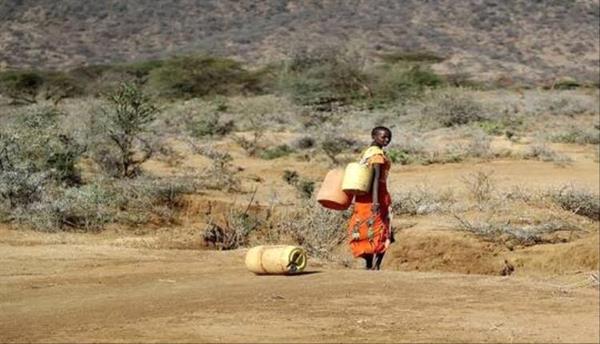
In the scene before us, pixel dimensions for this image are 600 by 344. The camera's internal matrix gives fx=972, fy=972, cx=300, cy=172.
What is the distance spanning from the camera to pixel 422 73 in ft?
122

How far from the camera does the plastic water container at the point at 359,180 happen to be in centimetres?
834

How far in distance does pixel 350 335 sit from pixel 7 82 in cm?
2845

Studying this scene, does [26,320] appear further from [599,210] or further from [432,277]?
[599,210]

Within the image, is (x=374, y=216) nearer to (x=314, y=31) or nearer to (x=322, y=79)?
(x=322, y=79)

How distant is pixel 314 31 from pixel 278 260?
37.7 metres

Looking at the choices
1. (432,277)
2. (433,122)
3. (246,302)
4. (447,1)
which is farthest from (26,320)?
(447,1)

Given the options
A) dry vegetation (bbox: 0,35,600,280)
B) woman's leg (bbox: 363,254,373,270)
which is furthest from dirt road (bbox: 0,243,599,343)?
dry vegetation (bbox: 0,35,600,280)

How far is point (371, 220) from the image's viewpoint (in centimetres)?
840

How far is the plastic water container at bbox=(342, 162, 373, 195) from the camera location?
834 cm

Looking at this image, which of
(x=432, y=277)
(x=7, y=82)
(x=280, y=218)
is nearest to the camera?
(x=432, y=277)

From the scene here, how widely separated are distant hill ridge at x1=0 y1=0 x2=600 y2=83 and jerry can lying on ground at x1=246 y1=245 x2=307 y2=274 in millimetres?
33306

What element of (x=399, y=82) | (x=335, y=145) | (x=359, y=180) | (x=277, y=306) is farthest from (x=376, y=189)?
(x=399, y=82)

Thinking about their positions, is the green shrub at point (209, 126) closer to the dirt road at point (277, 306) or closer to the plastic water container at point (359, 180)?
the dirt road at point (277, 306)

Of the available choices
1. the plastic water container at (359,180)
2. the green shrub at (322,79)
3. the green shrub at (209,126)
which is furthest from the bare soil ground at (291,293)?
the green shrub at (322,79)
